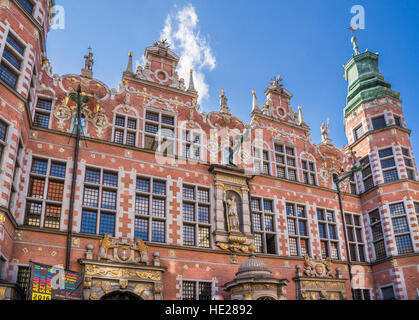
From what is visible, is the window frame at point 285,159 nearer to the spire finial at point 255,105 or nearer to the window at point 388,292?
the spire finial at point 255,105

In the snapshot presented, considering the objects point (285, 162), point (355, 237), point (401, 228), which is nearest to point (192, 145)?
point (285, 162)

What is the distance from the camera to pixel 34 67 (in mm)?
18312

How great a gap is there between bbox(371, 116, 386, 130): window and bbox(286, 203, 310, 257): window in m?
8.47

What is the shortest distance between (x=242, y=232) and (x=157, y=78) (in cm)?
940

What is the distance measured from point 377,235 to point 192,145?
12.6 m

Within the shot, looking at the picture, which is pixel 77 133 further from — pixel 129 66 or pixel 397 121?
pixel 397 121

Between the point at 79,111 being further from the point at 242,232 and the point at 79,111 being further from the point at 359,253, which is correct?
the point at 359,253

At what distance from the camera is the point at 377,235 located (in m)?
24.8

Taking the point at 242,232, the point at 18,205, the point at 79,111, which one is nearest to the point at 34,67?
the point at 79,111

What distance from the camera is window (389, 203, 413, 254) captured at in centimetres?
2353

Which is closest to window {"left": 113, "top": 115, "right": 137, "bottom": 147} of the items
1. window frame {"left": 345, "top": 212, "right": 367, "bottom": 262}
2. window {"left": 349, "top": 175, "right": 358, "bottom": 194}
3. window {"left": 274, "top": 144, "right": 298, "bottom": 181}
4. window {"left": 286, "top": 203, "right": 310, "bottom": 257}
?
window {"left": 274, "top": 144, "right": 298, "bottom": 181}

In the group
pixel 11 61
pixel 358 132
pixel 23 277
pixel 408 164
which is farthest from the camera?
pixel 358 132

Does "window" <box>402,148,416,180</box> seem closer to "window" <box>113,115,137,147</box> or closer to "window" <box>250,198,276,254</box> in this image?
"window" <box>250,198,276,254</box>

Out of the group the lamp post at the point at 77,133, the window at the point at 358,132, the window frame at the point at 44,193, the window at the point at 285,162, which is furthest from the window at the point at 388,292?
the window frame at the point at 44,193
